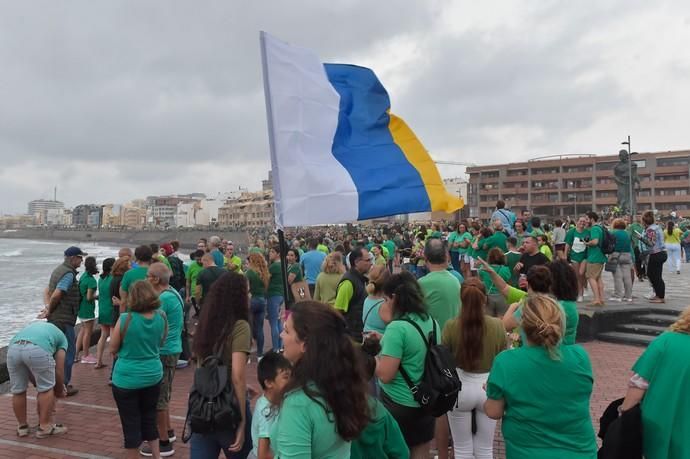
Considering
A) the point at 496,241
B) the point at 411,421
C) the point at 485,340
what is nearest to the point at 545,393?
the point at 411,421

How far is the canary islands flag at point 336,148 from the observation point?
4.29 meters

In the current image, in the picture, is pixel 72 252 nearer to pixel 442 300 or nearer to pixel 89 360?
pixel 89 360

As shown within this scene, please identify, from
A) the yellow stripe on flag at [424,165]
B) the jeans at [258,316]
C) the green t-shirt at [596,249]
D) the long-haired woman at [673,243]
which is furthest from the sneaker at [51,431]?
the long-haired woman at [673,243]

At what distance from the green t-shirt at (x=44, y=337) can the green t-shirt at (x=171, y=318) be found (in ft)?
4.08

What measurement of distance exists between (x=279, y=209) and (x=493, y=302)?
130 inches

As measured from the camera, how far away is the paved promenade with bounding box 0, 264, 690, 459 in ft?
16.2

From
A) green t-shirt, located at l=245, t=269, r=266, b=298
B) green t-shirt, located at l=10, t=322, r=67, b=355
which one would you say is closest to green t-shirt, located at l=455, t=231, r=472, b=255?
green t-shirt, located at l=245, t=269, r=266, b=298

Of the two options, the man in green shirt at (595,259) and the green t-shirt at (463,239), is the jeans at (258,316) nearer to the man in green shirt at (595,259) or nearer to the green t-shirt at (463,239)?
the green t-shirt at (463,239)

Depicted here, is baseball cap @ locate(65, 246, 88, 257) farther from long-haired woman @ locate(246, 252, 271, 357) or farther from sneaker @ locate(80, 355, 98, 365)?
sneaker @ locate(80, 355, 98, 365)

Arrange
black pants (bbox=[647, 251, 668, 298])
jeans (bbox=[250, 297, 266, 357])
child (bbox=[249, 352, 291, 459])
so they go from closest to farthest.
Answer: child (bbox=[249, 352, 291, 459]), jeans (bbox=[250, 297, 266, 357]), black pants (bbox=[647, 251, 668, 298])

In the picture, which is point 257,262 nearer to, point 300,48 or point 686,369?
point 300,48

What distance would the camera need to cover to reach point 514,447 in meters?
2.70

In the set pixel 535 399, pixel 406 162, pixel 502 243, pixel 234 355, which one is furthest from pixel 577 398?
pixel 502 243

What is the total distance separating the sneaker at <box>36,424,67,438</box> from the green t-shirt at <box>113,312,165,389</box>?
1.86 metres
